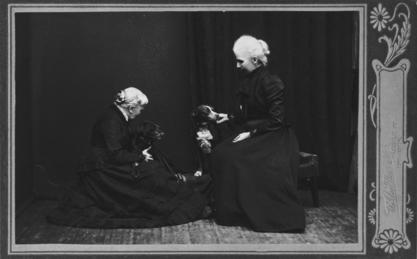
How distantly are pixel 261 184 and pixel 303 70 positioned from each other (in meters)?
1.29

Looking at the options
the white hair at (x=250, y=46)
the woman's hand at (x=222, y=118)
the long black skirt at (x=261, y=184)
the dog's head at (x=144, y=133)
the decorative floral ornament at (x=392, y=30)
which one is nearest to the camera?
the decorative floral ornament at (x=392, y=30)

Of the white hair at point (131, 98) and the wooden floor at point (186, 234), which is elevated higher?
the white hair at point (131, 98)

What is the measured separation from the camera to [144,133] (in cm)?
591

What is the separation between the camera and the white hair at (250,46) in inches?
228

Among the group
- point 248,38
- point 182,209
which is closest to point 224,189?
point 182,209

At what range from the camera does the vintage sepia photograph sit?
17.6 ft

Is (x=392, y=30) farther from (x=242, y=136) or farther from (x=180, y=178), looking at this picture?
(x=180, y=178)

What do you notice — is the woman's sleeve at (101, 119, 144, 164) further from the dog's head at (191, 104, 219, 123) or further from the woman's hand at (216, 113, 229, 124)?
the woman's hand at (216, 113, 229, 124)

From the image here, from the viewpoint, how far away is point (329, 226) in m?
5.78

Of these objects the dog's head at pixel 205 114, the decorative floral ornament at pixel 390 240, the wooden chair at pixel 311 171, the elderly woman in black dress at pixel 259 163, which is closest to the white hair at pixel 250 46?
the elderly woman in black dress at pixel 259 163

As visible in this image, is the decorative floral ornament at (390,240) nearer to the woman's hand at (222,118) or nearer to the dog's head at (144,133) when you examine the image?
the woman's hand at (222,118)

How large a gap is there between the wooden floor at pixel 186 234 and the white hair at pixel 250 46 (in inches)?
57.8

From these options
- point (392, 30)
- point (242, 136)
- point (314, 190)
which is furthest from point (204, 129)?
point (392, 30)

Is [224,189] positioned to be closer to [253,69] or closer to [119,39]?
[253,69]
